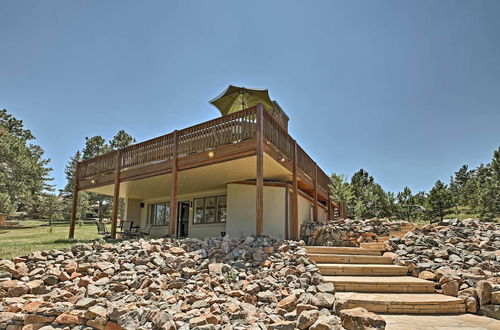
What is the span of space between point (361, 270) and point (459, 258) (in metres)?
2.04

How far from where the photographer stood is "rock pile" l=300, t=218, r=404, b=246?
9094 millimetres

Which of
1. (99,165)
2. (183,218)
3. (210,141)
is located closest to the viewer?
(210,141)

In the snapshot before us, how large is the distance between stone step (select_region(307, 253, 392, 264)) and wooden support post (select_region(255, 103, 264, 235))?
4.60ft

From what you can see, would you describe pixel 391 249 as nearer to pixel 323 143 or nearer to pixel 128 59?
pixel 128 59

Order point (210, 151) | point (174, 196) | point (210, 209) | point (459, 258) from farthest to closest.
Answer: point (210, 209) → point (174, 196) → point (210, 151) → point (459, 258)

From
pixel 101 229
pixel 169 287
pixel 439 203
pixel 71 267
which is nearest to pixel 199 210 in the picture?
pixel 101 229

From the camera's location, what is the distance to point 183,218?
43.7ft

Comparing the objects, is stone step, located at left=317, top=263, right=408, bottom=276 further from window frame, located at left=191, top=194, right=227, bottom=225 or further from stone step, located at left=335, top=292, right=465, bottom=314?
window frame, located at left=191, top=194, right=227, bottom=225

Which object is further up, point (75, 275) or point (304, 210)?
point (304, 210)

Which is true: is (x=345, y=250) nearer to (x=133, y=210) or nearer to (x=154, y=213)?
(x=154, y=213)

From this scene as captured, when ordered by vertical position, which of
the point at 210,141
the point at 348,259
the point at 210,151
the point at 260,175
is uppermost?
the point at 210,141

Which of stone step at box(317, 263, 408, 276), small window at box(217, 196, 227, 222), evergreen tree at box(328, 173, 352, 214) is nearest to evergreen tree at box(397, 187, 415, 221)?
evergreen tree at box(328, 173, 352, 214)

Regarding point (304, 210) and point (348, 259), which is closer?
point (348, 259)

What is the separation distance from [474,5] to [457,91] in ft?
12.0
